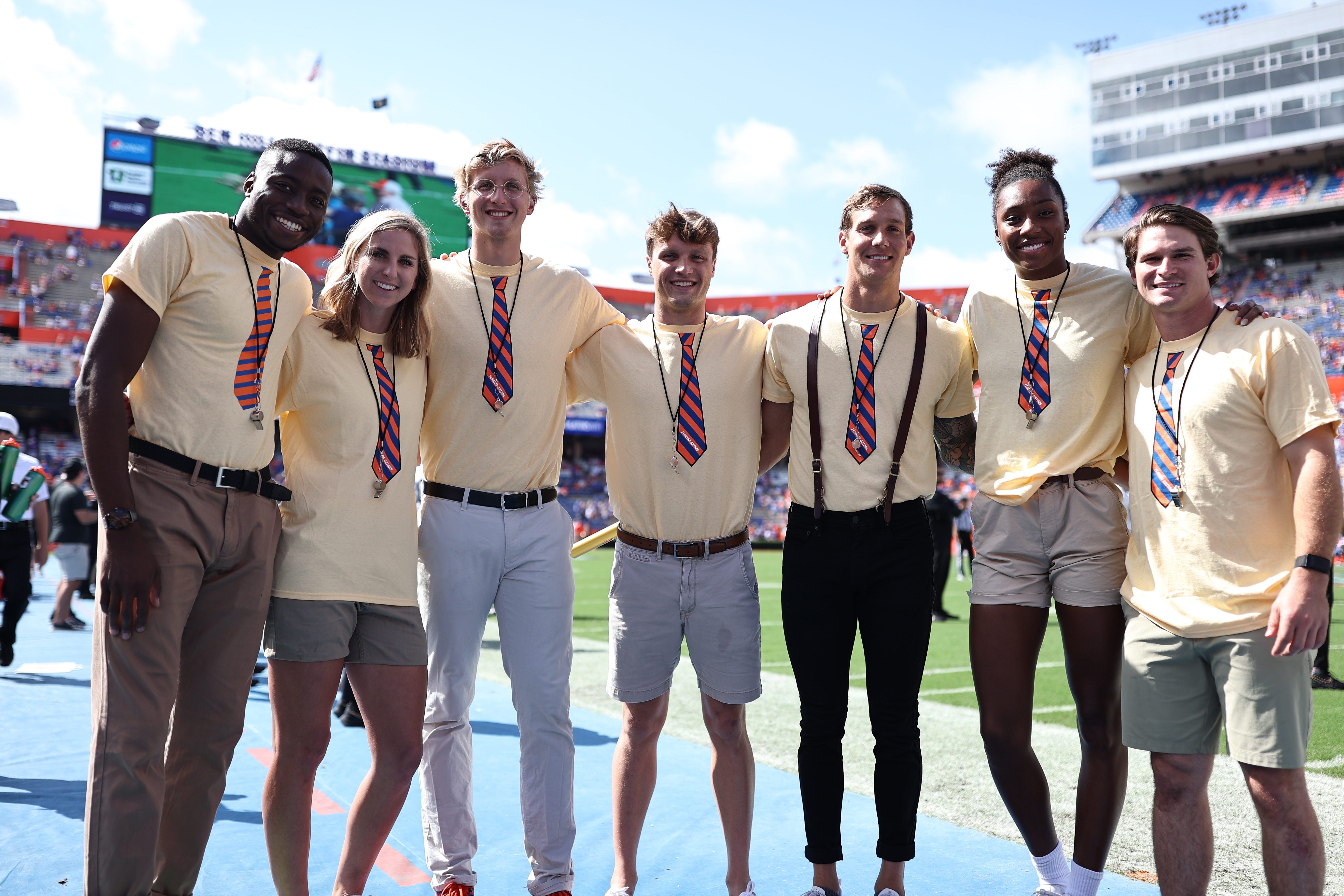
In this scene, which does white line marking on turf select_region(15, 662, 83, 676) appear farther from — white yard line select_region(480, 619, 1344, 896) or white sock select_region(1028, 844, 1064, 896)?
white sock select_region(1028, 844, 1064, 896)

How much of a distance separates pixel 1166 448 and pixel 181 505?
2940 mm

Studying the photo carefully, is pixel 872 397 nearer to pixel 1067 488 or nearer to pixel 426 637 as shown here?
pixel 1067 488

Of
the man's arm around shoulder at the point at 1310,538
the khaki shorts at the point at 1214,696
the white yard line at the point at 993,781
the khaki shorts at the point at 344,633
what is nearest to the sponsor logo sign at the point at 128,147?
the white yard line at the point at 993,781

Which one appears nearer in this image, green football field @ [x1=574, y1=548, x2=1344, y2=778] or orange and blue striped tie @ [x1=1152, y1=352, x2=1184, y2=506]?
orange and blue striped tie @ [x1=1152, y1=352, x2=1184, y2=506]

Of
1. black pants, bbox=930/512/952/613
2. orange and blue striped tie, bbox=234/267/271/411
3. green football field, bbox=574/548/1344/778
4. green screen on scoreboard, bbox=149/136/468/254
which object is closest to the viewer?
orange and blue striped tie, bbox=234/267/271/411

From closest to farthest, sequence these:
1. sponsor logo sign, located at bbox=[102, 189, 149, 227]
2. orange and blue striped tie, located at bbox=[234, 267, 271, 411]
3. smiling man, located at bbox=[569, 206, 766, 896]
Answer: orange and blue striped tie, located at bbox=[234, 267, 271, 411] → smiling man, located at bbox=[569, 206, 766, 896] → sponsor logo sign, located at bbox=[102, 189, 149, 227]

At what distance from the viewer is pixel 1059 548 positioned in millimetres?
3199

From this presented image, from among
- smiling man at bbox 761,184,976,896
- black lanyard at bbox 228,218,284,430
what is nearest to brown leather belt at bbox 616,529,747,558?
smiling man at bbox 761,184,976,896

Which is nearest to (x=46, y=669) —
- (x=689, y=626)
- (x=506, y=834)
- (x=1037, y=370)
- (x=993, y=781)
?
(x=506, y=834)

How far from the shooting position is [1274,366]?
2795 mm

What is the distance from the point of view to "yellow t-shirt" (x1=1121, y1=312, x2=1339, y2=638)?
9.03 ft

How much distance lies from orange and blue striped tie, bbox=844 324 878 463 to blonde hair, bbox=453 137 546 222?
139 cm

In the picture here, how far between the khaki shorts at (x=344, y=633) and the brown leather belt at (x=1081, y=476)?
2172mm

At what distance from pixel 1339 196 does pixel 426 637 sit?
44.7m
